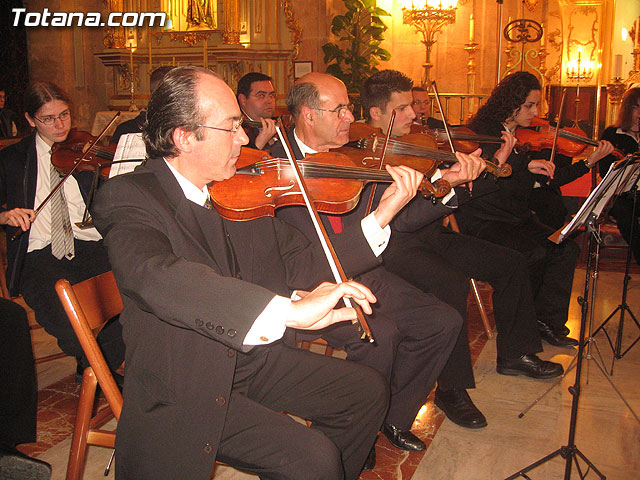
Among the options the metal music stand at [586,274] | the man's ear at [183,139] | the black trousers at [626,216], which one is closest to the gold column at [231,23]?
the black trousers at [626,216]

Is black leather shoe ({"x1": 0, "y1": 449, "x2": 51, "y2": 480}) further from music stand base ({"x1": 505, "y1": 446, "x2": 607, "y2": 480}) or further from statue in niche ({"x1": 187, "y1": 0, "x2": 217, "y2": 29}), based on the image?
statue in niche ({"x1": 187, "y1": 0, "x2": 217, "y2": 29})

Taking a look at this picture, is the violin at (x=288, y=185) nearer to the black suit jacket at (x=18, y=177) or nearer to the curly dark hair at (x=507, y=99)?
the black suit jacket at (x=18, y=177)

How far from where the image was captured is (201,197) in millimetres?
1854

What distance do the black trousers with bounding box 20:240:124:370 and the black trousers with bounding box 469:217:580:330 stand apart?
88.8 inches

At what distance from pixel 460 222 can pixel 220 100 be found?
249cm

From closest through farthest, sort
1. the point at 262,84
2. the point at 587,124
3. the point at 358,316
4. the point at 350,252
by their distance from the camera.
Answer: the point at 358,316 → the point at 350,252 → the point at 262,84 → the point at 587,124

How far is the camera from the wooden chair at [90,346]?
1803 mm

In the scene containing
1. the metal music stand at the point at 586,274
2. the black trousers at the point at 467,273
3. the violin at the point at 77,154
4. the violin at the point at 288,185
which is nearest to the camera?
the violin at the point at 288,185

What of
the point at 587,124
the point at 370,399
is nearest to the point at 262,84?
the point at 370,399

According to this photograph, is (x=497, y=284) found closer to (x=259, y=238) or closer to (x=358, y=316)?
(x=259, y=238)

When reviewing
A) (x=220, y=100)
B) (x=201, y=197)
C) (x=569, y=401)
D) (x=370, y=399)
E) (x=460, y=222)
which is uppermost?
(x=220, y=100)

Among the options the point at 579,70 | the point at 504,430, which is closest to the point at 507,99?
the point at 504,430

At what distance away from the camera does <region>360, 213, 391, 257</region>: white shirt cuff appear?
2098 millimetres

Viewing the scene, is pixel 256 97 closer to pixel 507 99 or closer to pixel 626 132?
pixel 507 99
